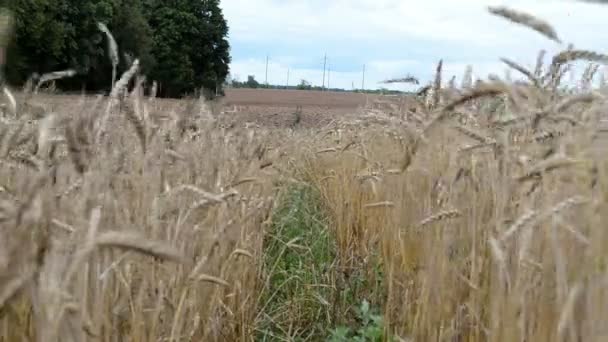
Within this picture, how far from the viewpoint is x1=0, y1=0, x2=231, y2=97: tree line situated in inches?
1173

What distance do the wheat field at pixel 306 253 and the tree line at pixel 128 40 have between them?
841 inches

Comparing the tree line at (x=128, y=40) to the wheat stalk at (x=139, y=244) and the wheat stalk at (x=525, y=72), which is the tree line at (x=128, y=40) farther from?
the wheat stalk at (x=139, y=244)

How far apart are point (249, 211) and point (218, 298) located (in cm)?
45

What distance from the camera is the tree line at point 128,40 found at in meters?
29.8

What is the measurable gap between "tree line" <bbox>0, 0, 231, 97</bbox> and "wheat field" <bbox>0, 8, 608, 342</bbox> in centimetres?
2135

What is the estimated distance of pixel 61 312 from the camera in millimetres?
868

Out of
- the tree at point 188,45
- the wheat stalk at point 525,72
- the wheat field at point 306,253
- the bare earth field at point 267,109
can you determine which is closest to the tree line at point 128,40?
the tree at point 188,45

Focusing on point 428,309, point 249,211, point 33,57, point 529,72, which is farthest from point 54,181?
point 33,57

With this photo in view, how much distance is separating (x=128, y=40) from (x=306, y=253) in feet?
118

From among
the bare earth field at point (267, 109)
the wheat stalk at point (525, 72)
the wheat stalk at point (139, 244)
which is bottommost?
the bare earth field at point (267, 109)

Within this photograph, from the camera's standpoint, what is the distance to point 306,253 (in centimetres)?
394

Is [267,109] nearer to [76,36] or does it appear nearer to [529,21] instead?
[76,36]

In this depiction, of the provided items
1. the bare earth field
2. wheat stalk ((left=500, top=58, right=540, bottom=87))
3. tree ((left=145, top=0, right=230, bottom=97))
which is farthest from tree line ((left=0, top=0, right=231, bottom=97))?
wheat stalk ((left=500, top=58, right=540, bottom=87))

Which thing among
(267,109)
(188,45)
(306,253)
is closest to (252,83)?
(188,45)
